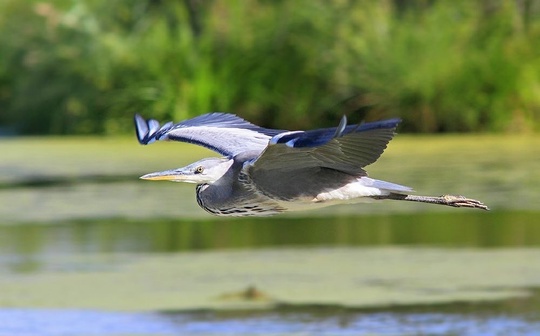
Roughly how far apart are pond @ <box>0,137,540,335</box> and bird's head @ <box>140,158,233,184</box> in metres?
2.77

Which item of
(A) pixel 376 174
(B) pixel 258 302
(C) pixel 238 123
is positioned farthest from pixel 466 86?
(C) pixel 238 123

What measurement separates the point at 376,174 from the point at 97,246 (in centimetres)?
366

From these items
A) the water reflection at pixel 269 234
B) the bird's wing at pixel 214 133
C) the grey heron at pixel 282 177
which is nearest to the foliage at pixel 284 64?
the water reflection at pixel 269 234

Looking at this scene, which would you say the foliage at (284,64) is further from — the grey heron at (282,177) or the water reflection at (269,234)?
the grey heron at (282,177)

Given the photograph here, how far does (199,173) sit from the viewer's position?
16.6ft

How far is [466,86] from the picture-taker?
17.0 meters

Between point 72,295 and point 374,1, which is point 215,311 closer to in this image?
point 72,295

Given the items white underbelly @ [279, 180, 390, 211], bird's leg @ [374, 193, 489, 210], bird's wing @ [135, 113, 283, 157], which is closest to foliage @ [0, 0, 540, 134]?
bird's wing @ [135, 113, 283, 157]

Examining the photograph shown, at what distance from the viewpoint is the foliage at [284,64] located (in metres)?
17.0

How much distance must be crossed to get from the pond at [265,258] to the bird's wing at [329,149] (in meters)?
3.05

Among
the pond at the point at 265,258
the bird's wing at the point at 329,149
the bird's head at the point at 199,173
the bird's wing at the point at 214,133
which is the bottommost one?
the pond at the point at 265,258

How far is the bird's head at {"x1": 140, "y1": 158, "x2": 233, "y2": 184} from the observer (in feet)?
16.4

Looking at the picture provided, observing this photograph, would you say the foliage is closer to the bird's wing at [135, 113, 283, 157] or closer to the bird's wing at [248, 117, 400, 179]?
the bird's wing at [135, 113, 283, 157]

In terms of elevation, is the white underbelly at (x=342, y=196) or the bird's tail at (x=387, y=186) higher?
the bird's tail at (x=387, y=186)
